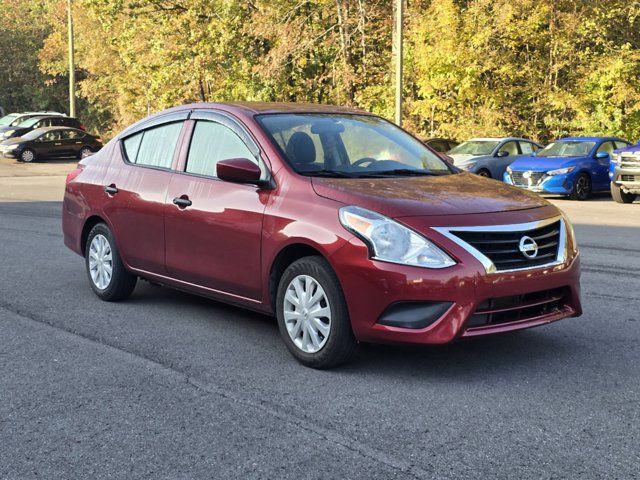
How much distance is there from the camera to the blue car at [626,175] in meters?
18.8

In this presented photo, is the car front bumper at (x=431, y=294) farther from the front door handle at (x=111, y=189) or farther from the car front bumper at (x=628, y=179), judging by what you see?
the car front bumper at (x=628, y=179)

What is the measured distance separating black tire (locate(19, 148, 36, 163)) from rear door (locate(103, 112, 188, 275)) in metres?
30.3

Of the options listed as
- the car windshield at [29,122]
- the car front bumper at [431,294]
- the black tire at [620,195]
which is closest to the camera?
the car front bumper at [431,294]

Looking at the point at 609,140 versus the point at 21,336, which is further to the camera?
the point at 609,140

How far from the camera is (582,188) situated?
20797 mm

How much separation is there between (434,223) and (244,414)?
5.06ft

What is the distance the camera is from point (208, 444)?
4.12 meters

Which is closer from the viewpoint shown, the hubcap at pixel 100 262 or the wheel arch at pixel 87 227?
the hubcap at pixel 100 262

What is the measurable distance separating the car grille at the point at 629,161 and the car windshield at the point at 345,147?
1328 cm

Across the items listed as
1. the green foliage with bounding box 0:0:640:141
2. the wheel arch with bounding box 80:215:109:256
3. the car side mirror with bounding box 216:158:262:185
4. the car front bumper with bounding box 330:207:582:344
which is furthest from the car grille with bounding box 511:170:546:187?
the car front bumper with bounding box 330:207:582:344

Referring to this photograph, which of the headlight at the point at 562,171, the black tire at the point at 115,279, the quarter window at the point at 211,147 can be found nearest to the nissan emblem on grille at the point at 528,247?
the quarter window at the point at 211,147

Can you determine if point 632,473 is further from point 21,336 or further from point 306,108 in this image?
point 21,336

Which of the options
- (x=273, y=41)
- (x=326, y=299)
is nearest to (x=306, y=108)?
(x=326, y=299)

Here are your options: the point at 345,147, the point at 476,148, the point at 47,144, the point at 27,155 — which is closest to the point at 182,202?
the point at 345,147
